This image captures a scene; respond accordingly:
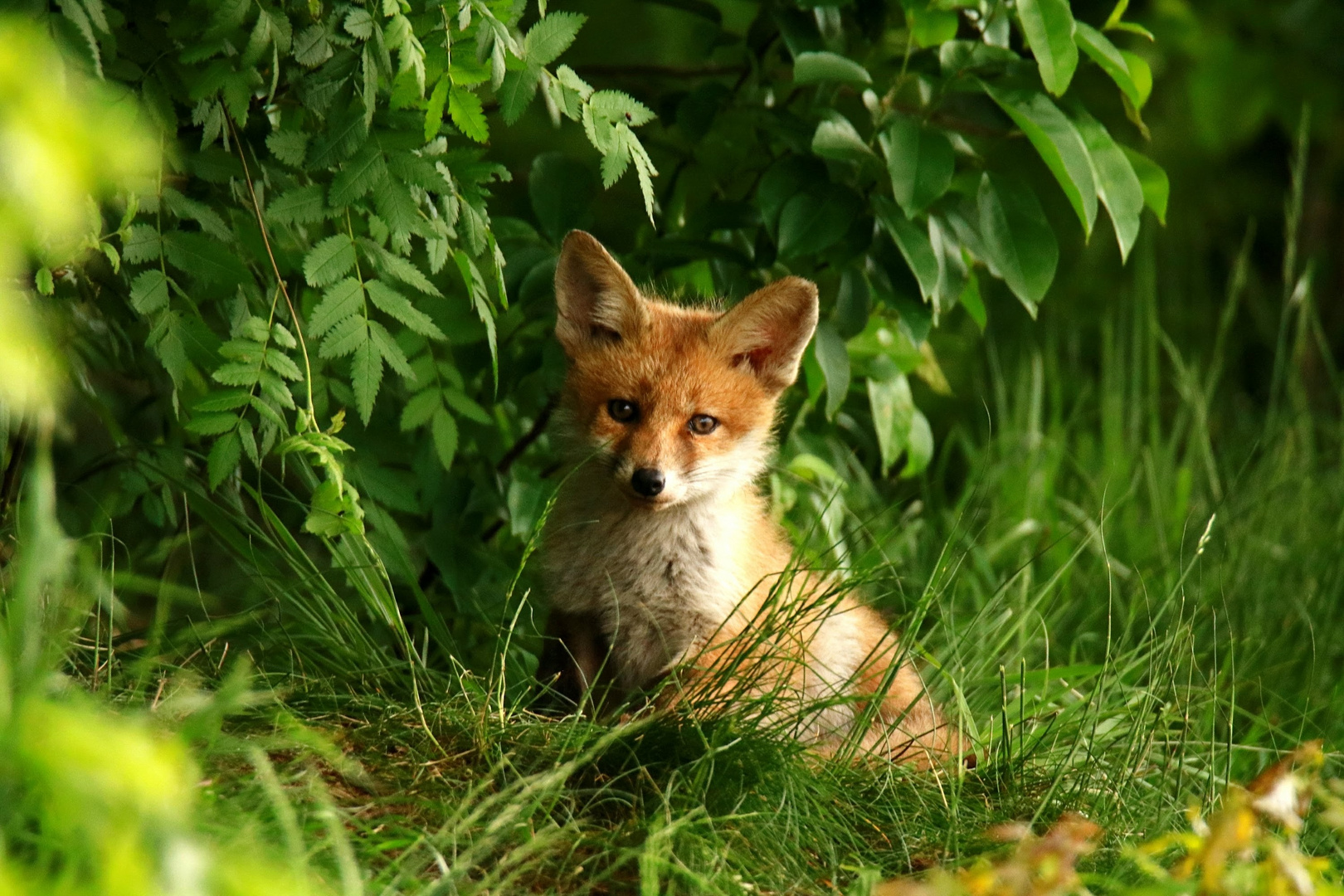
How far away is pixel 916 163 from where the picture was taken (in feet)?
12.3

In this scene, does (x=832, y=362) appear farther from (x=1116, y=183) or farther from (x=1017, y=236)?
(x=1116, y=183)

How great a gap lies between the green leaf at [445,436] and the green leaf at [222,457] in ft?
2.25

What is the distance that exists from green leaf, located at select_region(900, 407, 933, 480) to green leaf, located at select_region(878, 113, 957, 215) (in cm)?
104

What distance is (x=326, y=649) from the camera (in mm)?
3488

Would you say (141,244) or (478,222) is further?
(478,222)

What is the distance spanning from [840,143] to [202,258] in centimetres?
184

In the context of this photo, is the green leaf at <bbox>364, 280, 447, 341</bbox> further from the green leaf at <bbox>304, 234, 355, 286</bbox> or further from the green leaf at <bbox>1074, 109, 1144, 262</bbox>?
the green leaf at <bbox>1074, 109, 1144, 262</bbox>

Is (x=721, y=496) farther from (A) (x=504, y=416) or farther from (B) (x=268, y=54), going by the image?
(B) (x=268, y=54)

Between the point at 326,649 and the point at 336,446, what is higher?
the point at 336,446

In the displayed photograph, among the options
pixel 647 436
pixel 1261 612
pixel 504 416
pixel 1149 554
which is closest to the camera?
pixel 647 436

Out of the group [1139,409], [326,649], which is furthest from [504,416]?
[1139,409]

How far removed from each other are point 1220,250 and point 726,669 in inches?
321

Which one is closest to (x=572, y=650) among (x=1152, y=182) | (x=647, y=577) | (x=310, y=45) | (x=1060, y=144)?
(x=647, y=577)

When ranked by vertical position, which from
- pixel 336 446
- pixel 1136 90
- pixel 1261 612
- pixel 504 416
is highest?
pixel 1136 90
